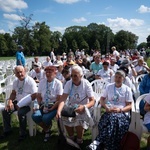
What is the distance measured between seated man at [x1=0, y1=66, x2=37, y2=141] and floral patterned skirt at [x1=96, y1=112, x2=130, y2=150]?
65.9 inches

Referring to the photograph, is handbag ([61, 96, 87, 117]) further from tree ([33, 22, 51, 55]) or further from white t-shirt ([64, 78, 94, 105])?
tree ([33, 22, 51, 55])

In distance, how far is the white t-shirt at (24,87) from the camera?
169 inches

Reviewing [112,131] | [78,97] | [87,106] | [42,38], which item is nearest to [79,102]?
[78,97]

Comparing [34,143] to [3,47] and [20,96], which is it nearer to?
[20,96]

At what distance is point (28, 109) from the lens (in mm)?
4227

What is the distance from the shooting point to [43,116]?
3891 millimetres

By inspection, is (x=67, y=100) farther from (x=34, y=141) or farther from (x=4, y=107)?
(x=4, y=107)

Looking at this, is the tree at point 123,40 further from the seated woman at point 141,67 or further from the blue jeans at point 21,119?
the blue jeans at point 21,119

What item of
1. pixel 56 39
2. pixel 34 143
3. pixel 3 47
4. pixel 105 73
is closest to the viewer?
pixel 34 143

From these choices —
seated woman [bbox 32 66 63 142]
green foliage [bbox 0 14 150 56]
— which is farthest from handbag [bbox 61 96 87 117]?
green foliage [bbox 0 14 150 56]

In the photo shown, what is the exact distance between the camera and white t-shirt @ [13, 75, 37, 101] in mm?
4293

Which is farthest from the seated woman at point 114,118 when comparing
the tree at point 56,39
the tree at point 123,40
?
the tree at point 123,40

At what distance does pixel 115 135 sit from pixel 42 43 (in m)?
57.5

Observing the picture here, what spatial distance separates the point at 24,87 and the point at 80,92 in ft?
4.17
